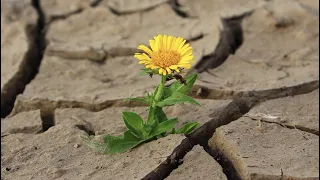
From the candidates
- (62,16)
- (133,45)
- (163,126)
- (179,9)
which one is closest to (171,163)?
(163,126)

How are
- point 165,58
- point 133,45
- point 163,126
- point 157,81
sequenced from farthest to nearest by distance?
point 133,45 < point 157,81 < point 163,126 < point 165,58

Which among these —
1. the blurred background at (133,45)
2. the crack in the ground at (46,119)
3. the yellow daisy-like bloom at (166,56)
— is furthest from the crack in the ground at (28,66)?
the yellow daisy-like bloom at (166,56)

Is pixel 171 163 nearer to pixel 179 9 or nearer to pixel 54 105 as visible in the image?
pixel 54 105

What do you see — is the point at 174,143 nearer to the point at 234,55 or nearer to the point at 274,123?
the point at 274,123

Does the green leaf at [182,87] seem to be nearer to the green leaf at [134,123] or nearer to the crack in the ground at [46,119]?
the green leaf at [134,123]

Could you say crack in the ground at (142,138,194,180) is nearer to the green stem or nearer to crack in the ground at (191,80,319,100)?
the green stem

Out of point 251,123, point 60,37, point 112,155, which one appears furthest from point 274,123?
point 60,37

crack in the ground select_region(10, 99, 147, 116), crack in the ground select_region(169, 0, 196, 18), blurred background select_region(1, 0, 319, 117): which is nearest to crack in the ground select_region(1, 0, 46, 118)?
blurred background select_region(1, 0, 319, 117)
